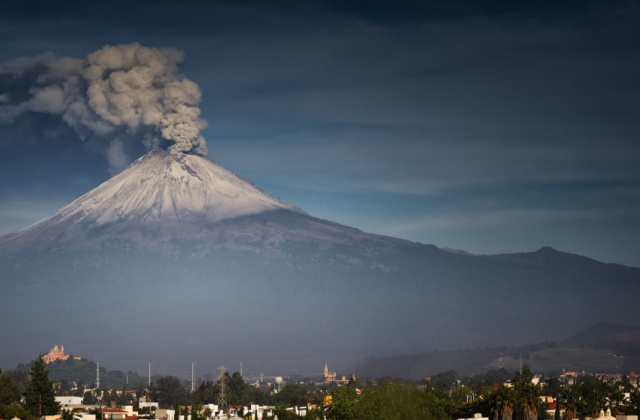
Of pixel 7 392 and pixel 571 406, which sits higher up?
pixel 7 392

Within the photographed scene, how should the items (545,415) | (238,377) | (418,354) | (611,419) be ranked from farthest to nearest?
(238,377) → (418,354) → (545,415) → (611,419)

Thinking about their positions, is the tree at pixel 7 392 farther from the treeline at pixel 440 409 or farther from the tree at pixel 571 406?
the tree at pixel 571 406

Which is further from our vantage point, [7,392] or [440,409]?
[7,392]

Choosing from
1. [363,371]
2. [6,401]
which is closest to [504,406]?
[363,371]

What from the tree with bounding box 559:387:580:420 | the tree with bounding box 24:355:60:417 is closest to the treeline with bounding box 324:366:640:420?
the tree with bounding box 559:387:580:420

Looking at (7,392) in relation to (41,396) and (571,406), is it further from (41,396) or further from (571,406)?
(571,406)

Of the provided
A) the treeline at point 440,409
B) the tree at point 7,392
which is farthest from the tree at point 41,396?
the treeline at point 440,409

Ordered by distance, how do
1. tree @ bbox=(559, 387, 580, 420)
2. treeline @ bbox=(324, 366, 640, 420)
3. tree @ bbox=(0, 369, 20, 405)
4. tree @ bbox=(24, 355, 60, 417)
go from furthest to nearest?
tree @ bbox=(0, 369, 20, 405), tree @ bbox=(24, 355, 60, 417), tree @ bbox=(559, 387, 580, 420), treeline @ bbox=(324, 366, 640, 420)

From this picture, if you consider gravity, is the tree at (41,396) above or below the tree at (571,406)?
above

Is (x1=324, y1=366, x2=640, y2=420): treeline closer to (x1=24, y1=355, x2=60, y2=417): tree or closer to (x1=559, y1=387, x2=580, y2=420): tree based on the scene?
(x1=559, y1=387, x2=580, y2=420): tree

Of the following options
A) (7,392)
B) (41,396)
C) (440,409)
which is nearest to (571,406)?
(440,409)

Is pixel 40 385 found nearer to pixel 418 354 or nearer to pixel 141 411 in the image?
pixel 141 411
